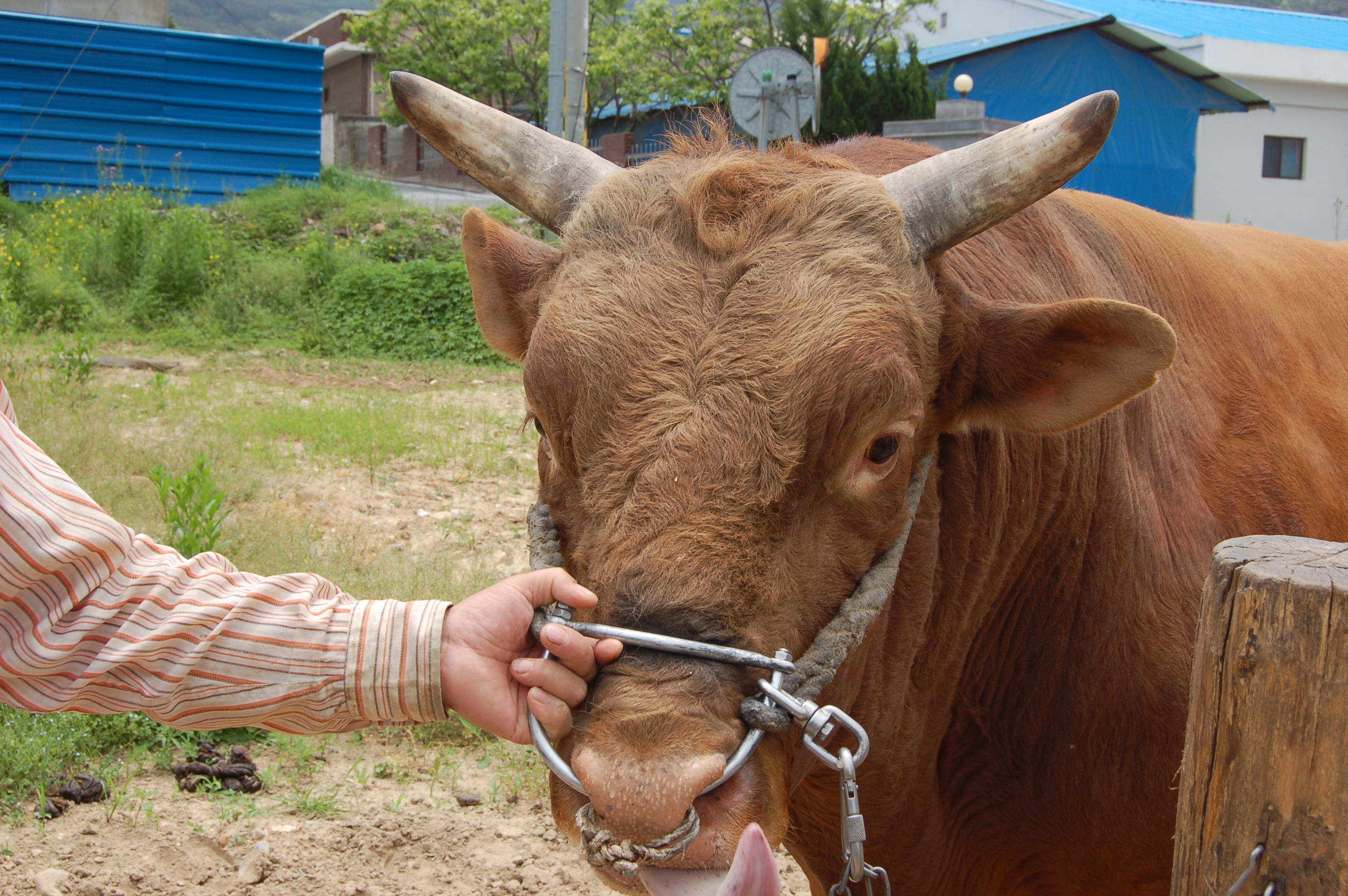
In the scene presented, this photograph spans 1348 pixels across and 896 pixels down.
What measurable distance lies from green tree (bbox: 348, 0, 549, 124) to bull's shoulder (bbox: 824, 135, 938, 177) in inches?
1171

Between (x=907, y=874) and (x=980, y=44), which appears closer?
(x=907, y=874)

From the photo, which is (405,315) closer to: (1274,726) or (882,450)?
(882,450)

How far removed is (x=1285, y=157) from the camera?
27094 mm

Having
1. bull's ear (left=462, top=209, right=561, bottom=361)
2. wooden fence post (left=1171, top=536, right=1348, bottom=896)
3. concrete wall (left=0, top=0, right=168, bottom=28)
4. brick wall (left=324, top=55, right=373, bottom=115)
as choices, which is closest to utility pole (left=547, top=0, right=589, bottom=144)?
bull's ear (left=462, top=209, right=561, bottom=361)

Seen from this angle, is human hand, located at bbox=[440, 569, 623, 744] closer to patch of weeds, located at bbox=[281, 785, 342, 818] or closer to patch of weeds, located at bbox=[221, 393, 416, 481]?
patch of weeds, located at bbox=[281, 785, 342, 818]

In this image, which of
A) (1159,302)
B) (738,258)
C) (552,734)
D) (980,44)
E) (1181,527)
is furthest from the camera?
(980,44)

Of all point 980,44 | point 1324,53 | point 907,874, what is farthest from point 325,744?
point 1324,53

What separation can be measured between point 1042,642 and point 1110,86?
2315 cm

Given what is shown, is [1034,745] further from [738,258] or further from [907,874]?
[738,258]

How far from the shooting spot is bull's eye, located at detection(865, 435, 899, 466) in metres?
2.19

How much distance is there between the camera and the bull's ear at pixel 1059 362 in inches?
89.8

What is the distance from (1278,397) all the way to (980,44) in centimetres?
2216

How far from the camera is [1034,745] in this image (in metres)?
2.91

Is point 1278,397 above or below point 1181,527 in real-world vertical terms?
above
